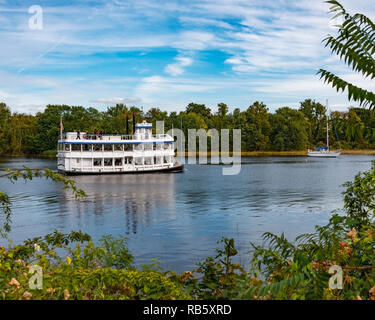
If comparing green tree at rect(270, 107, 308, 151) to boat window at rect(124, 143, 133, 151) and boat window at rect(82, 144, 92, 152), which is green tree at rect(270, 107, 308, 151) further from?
boat window at rect(82, 144, 92, 152)

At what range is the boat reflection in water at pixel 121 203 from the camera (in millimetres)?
25141

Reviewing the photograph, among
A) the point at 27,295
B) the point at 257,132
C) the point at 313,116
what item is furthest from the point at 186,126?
the point at 27,295

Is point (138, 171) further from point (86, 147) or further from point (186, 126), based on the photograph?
point (186, 126)

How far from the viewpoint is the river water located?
62.9 feet

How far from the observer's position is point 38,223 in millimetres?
24531

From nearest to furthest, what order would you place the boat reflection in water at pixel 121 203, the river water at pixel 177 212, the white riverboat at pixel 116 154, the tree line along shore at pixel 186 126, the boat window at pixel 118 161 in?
the river water at pixel 177 212 → the boat reflection in water at pixel 121 203 → the white riverboat at pixel 116 154 → the boat window at pixel 118 161 → the tree line along shore at pixel 186 126

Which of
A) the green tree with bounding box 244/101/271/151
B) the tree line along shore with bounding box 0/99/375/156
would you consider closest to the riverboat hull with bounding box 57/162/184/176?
the tree line along shore with bounding box 0/99/375/156

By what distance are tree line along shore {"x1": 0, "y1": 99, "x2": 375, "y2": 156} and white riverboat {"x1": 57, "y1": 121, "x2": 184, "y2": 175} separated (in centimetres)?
4542

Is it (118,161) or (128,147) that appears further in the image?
(128,147)

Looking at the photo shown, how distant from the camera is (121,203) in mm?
33000

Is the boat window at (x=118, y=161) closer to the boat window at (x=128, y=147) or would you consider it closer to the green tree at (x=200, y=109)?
the boat window at (x=128, y=147)

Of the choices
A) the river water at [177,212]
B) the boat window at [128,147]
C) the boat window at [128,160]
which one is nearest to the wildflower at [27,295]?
the river water at [177,212]

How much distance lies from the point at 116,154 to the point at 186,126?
52754 millimetres
